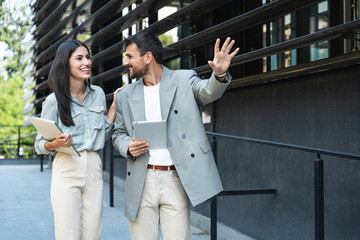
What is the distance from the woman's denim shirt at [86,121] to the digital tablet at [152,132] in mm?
458

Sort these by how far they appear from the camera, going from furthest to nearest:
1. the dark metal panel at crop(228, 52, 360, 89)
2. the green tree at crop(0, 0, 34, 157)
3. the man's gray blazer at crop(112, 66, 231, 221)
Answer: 1. the green tree at crop(0, 0, 34, 157)
2. the dark metal panel at crop(228, 52, 360, 89)
3. the man's gray blazer at crop(112, 66, 231, 221)

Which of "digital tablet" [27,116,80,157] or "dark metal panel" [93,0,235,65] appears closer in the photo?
"digital tablet" [27,116,80,157]

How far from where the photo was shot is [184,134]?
3342mm

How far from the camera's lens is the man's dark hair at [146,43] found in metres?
3.38

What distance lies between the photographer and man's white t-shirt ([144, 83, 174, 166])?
133 inches

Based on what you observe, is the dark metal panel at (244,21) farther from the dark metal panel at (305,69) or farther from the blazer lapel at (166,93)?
the blazer lapel at (166,93)

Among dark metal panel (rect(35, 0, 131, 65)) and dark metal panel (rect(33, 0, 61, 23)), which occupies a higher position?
dark metal panel (rect(33, 0, 61, 23))

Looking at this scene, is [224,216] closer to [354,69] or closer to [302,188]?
[302,188]

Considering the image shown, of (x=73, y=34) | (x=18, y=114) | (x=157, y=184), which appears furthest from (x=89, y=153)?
(x=18, y=114)

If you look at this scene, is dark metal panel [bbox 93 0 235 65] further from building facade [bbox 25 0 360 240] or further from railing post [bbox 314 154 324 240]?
railing post [bbox 314 154 324 240]

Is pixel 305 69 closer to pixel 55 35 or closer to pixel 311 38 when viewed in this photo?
pixel 311 38

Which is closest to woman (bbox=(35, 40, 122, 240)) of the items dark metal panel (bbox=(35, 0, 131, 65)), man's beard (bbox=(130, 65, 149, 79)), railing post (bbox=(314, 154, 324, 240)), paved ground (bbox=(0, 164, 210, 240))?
man's beard (bbox=(130, 65, 149, 79))

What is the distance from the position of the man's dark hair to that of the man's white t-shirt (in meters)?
0.21

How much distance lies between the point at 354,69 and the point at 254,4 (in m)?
2.13
